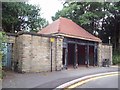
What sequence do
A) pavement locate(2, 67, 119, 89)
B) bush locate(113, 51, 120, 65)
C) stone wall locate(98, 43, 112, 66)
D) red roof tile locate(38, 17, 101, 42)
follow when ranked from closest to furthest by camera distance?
pavement locate(2, 67, 119, 89) < red roof tile locate(38, 17, 101, 42) < stone wall locate(98, 43, 112, 66) < bush locate(113, 51, 120, 65)

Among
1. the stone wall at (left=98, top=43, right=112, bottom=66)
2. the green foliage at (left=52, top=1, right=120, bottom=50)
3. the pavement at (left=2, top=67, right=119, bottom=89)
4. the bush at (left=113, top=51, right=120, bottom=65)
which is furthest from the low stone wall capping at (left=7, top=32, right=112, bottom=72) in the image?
the green foliage at (left=52, top=1, right=120, bottom=50)

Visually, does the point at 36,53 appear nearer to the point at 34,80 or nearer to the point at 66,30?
the point at 34,80

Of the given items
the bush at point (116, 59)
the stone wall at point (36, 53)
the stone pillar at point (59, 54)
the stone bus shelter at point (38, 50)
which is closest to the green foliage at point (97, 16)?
the bush at point (116, 59)

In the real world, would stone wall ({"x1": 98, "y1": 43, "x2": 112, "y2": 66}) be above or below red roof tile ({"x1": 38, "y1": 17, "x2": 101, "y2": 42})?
below

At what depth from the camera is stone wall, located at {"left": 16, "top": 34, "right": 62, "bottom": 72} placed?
19.4 metres

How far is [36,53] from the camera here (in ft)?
66.2

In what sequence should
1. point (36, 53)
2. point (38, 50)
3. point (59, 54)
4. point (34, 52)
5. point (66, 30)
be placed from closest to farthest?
point (34, 52)
point (36, 53)
point (38, 50)
point (59, 54)
point (66, 30)

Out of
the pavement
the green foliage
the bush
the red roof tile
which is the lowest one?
the pavement

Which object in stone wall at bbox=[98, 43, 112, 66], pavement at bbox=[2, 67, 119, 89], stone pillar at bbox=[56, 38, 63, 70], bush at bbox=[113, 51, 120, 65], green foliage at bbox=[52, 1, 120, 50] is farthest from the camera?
green foliage at bbox=[52, 1, 120, 50]

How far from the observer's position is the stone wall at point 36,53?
1942 cm

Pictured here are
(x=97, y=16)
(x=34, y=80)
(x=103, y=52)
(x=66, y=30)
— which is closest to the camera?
(x=34, y=80)

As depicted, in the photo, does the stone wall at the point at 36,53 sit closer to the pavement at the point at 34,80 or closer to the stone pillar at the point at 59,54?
the stone pillar at the point at 59,54

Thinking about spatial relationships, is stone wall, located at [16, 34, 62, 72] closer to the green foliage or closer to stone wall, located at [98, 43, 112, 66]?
stone wall, located at [98, 43, 112, 66]

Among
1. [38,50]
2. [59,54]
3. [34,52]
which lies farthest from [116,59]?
[34,52]
